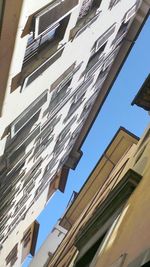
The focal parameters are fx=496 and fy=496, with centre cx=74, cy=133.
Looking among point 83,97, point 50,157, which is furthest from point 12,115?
point 50,157

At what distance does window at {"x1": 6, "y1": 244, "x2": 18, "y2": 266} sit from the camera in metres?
27.1

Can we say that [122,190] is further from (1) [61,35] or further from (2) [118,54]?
(2) [118,54]

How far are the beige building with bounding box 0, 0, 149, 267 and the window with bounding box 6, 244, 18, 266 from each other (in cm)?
106

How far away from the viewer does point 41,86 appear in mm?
11477

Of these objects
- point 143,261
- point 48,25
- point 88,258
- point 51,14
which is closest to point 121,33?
point 48,25

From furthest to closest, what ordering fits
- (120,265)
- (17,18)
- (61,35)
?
(61,35) < (17,18) < (120,265)

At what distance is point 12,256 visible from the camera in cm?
2830

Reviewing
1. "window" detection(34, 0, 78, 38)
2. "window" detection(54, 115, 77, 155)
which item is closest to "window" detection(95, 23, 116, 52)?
"window" detection(34, 0, 78, 38)

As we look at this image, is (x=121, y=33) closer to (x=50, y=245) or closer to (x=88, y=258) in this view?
(x=88, y=258)

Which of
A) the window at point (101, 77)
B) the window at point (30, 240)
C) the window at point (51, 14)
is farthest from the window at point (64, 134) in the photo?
the window at point (30, 240)

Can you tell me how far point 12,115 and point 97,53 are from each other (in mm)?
6969

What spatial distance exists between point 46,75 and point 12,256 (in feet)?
62.8

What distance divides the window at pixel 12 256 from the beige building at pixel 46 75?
106 cm

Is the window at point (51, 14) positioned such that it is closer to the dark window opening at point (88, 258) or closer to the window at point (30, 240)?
the dark window opening at point (88, 258)
